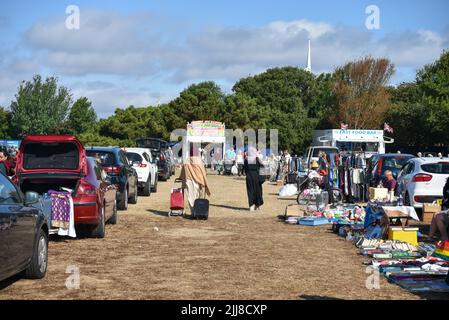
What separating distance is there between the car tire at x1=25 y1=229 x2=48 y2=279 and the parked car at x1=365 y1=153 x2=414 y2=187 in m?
15.2

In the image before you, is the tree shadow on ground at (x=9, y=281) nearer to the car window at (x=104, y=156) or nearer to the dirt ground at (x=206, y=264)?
the dirt ground at (x=206, y=264)

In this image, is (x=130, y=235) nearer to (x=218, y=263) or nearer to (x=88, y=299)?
(x=218, y=263)

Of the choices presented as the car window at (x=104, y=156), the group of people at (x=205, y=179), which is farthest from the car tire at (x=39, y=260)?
the car window at (x=104, y=156)

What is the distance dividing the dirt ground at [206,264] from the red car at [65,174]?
53cm

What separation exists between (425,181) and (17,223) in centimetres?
1209

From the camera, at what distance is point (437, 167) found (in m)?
18.2

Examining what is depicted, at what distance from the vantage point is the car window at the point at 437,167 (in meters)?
18.1

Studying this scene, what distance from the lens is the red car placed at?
12516 mm

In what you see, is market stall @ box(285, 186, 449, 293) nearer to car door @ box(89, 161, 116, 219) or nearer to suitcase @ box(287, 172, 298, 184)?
car door @ box(89, 161, 116, 219)

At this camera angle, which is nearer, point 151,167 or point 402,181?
point 402,181

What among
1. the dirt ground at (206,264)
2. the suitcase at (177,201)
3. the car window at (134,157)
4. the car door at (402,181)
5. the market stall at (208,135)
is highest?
the market stall at (208,135)

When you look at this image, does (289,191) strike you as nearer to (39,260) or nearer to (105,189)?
(105,189)

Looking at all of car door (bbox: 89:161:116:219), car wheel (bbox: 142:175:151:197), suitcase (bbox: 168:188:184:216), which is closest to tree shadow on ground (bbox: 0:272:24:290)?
car door (bbox: 89:161:116:219)

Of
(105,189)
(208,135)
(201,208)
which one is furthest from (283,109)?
(105,189)
